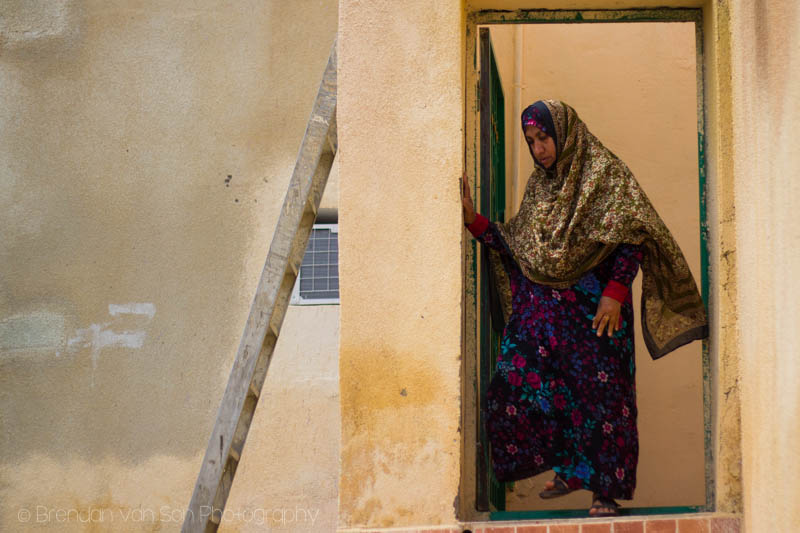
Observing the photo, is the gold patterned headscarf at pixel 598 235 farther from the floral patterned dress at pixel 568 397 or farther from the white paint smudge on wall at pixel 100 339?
the white paint smudge on wall at pixel 100 339

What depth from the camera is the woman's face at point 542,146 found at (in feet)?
11.1

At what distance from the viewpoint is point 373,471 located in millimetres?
2938

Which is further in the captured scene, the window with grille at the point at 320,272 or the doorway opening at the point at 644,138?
the window with grille at the point at 320,272

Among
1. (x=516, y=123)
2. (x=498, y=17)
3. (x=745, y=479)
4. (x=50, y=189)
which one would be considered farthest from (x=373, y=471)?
(x=50, y=189)

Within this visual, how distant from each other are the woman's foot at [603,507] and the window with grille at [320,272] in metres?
3.50

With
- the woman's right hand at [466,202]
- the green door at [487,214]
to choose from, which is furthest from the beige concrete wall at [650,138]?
the woman's right hand at [466,202]

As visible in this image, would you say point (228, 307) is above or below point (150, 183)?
below

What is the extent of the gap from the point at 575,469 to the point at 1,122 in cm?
544

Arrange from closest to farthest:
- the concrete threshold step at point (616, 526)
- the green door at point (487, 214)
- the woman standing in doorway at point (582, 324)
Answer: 1. the concrete threshold step at point (616, 526)
2. the woman standing in doorway at point (582, 324)
3. the green door at point (487, 214)

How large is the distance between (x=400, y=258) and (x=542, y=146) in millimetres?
789

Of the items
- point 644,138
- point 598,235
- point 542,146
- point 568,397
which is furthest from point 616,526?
point 644,138

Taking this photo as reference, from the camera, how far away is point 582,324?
330cm

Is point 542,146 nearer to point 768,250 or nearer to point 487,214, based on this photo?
point 487,214

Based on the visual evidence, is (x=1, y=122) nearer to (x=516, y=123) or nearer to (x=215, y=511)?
(x=516, y=123)
